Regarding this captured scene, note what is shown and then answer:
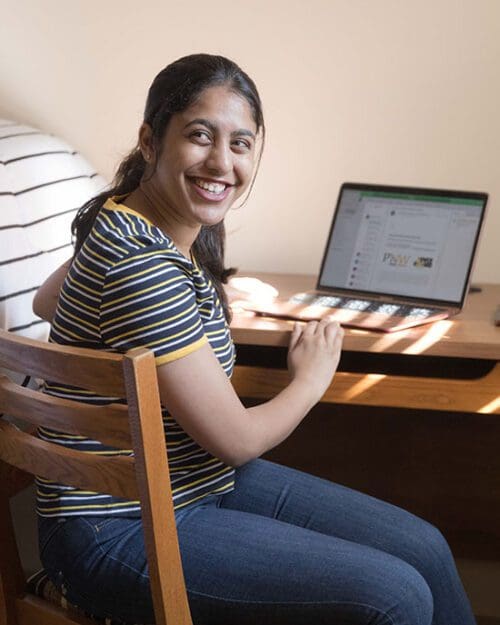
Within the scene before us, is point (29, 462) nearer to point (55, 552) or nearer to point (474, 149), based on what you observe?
Result: point (55, 552)

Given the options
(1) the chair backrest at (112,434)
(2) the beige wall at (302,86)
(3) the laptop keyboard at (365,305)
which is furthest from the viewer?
(2) the beige wall at (302,86)

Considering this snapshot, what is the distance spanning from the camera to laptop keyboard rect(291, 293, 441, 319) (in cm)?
172

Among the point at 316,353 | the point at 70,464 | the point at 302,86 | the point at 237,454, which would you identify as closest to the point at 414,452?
the point at 316,353

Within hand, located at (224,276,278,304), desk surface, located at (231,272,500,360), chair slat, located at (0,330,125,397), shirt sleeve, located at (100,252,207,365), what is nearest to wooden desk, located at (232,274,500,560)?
hand, located at (224,276,278,304)

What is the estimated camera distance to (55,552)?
128 cm

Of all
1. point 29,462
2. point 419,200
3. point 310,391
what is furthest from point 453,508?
point 29,462

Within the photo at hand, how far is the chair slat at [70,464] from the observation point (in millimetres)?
1095

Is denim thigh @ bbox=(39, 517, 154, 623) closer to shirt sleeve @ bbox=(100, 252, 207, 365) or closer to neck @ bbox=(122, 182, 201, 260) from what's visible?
shirt sleeve @ bbox=(100, 252, 207, 365)

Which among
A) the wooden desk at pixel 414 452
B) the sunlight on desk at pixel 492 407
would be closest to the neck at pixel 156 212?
the wooden desk at pixel 414 452

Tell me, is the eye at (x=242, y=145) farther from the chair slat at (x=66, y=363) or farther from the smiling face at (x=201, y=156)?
the chair slat at (x=66, y=363)

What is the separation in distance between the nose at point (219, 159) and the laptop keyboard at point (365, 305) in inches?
18.3

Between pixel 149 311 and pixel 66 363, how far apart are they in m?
0.16

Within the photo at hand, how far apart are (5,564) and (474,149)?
125cm

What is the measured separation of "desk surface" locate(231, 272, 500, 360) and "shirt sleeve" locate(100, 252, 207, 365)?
0.39 meters
